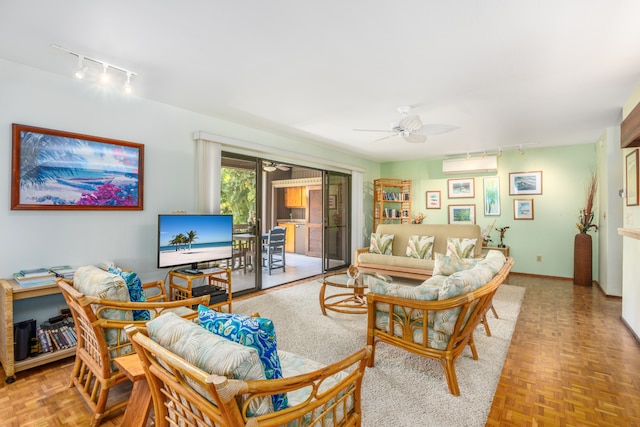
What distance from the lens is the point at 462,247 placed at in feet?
15.8

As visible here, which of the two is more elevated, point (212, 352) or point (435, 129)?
point (435, 129)

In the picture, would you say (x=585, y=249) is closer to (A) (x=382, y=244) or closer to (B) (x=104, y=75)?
(A) (x=382, y=244)

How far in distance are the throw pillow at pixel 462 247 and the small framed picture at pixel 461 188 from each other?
2.02 meters

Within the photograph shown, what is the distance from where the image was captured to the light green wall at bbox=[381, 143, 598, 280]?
5.52 metres

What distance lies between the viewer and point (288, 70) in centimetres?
269

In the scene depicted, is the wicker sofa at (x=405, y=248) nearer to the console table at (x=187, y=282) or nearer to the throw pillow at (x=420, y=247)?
the throw pillow at (x=420, y=247)

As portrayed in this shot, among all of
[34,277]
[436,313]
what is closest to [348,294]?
[436,313]

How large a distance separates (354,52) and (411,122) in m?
1.31

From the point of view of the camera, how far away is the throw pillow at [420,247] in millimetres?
5148

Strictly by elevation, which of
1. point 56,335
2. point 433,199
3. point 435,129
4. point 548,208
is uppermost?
point 435,129

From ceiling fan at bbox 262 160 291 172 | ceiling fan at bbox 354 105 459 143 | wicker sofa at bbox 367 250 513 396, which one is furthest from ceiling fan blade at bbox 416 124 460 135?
ceiling fan at bbox 262 160 291 172

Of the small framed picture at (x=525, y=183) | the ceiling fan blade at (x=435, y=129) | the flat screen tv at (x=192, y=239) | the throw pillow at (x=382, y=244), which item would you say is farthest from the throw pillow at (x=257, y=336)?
the small framed picture at (x=525, y=183)

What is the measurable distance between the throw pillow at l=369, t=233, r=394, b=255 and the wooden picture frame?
10.2 feet

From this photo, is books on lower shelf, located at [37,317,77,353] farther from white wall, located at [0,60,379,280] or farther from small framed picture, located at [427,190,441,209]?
small framed picture, located at [427,190,441,209]
